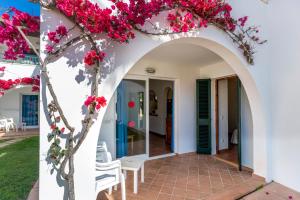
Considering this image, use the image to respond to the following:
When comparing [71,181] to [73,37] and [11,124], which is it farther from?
[11,124]

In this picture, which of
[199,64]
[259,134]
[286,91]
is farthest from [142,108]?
[286,91]

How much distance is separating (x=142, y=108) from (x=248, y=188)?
3.45 m

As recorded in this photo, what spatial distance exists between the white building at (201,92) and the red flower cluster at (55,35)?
0.32ft

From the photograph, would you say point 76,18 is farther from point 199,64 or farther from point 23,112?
point 23,112

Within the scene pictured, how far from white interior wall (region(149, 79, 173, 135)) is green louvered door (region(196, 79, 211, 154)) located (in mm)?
2789

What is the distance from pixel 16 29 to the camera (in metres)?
2.08

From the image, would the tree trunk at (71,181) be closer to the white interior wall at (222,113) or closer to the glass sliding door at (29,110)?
the white interior wall at (222,113)

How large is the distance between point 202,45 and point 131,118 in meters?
3.16

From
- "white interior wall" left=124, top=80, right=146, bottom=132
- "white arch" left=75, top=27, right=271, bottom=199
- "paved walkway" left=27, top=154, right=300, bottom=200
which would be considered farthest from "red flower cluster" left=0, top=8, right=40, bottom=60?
"white interior wall" left=124, top=80, right=146, bottom=132

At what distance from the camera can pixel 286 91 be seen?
3799 millimetres

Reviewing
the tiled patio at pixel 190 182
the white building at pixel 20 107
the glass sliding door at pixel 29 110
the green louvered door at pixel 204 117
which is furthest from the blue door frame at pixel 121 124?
the glass sliding door at pixel 29 110

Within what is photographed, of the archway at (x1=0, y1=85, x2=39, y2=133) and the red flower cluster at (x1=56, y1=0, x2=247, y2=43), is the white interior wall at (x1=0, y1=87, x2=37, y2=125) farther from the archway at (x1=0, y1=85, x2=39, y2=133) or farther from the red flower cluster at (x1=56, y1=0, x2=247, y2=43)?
the red flower cluster at (x1=56, y1=0, x2=247, y2=43)

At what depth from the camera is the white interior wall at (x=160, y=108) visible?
9.00m

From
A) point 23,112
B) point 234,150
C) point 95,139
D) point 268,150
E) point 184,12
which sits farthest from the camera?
point 23,112
